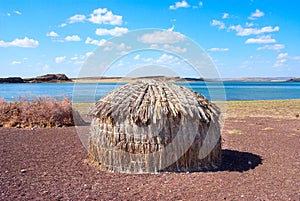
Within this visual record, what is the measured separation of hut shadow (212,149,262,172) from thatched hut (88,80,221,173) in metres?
0.47

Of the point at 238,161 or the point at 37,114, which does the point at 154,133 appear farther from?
the point at 37,114

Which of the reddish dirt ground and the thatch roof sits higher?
the thatch roof

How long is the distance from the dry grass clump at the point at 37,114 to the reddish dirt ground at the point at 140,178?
4.29 meters

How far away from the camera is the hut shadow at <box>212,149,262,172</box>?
856 centimetres

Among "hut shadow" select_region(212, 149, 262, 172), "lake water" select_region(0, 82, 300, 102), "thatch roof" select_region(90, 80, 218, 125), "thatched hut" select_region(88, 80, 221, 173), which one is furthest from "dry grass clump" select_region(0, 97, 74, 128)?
"hut shadow" select_region(212, 149, 262, 172)

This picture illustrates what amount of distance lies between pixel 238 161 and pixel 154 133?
3111 millimetres

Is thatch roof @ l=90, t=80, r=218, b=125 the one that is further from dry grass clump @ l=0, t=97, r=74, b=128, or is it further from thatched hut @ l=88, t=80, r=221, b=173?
dry grass clump @ l=0, t=97, r=74, b=128

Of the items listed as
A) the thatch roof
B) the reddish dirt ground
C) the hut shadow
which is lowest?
the hut shadow

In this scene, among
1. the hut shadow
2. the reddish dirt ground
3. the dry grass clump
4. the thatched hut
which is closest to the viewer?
the reddish dirt ground

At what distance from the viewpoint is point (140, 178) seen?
7625 mm

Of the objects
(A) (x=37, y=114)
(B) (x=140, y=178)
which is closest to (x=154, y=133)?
(B) (x=140, y=178)

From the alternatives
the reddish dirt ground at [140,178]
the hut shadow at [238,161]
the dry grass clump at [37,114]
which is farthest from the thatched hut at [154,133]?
the dry grass clump at [37,114]

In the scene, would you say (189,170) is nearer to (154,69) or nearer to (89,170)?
(89,170)

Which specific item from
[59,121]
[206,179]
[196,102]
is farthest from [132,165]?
[59,121]
